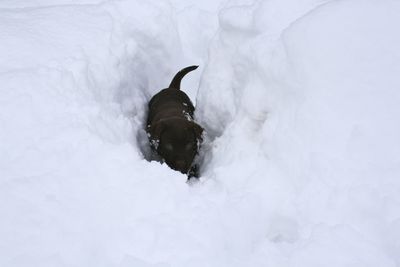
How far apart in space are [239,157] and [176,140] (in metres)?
0.83

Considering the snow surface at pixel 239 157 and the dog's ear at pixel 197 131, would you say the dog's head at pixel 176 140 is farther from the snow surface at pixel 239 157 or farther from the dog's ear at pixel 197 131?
the snow surface at pixel 239 157

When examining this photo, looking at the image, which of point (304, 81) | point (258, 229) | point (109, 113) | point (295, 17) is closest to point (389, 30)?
point (304, 81)

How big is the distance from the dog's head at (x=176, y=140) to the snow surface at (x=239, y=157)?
8.1 inches

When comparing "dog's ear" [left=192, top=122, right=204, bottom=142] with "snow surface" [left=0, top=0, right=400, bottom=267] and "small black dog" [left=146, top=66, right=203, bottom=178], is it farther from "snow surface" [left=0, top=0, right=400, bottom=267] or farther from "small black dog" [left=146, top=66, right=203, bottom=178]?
"snow surface" [left=0, top=0, right=400, bottom=267]

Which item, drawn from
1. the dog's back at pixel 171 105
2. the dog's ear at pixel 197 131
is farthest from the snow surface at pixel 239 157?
the dog's back at pixel 171 105

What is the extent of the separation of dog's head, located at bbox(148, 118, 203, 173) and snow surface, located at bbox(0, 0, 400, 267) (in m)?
0.21

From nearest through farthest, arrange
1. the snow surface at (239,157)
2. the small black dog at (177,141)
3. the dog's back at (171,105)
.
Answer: the snow surface at (239,157) → the small black dog at (177,141) → the dog's back at (171,105)

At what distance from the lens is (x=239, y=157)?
3.37 meters

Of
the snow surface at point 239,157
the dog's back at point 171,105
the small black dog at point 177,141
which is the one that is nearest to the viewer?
the snow surface at point 239,157

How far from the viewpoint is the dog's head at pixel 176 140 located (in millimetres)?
4008

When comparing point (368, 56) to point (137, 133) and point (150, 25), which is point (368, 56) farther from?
point (150, 25)

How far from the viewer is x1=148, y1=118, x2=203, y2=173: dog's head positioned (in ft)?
13.1

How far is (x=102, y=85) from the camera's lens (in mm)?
4066

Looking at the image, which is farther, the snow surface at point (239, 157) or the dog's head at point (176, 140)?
the dog's head at point (176, 140)
